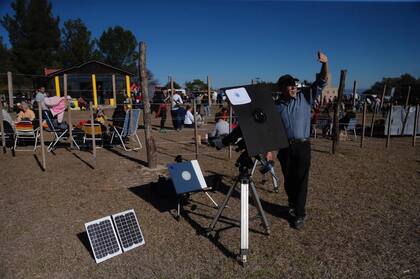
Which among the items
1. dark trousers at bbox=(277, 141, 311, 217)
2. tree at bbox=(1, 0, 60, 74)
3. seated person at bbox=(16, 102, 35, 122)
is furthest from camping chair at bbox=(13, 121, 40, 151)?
tree at bbox=(1, 0, 60, 74)

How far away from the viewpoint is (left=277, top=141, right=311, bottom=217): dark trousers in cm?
382

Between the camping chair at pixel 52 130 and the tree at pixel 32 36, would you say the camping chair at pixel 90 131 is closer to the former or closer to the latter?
the camping chair at pixel 52 130

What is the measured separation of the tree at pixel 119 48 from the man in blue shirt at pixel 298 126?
5137 cm

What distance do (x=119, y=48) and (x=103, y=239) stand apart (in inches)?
2122

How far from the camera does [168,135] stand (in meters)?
11.9

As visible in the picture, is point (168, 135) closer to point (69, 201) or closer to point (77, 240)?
point (69, 201)

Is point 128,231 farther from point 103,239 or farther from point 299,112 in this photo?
point 299,112

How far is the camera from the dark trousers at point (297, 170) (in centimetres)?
382

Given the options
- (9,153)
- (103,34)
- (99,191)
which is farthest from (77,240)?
(103,34)

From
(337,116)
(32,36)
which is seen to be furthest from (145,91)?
(32,36)

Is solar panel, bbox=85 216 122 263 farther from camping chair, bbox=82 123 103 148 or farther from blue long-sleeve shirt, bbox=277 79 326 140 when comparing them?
camping chair, bbox=82 123 103 148

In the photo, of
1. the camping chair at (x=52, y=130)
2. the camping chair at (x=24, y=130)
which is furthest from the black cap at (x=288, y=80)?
the camping chair at (x=24, y=130)

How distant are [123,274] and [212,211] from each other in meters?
1.71

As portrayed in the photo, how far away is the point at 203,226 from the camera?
158 inches
